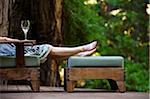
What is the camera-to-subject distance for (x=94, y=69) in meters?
4.77

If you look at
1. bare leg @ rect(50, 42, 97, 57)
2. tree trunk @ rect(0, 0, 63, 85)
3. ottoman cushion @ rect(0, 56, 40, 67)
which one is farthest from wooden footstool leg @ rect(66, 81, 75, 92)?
tree trunk @ rect(0, 0, 63, 85)

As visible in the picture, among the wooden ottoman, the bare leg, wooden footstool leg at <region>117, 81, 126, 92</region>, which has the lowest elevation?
wooden footstool leg at <region>117, 81, 126, 92</region>

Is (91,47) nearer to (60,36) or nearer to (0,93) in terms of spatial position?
(0,93)

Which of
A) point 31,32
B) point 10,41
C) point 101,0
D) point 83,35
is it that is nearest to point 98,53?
point 101,0

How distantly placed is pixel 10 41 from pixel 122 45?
7.67 metres

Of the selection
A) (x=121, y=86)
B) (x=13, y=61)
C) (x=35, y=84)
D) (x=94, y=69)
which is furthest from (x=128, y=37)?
(x=13, y=61)

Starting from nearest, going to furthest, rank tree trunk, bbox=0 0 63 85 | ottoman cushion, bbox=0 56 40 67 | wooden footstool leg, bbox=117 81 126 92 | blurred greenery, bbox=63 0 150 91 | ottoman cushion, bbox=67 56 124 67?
ottoman cushion, bbox=0 56 40 67, ottoman cushion, bbox=67 56 124 67, wooden footstool leg, bbox=117 81 126 92, tree trunk, bbox=0 0 63 85, blurred greenery, bbox=63 0 150 91

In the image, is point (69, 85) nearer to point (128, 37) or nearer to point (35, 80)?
point (35, 80)

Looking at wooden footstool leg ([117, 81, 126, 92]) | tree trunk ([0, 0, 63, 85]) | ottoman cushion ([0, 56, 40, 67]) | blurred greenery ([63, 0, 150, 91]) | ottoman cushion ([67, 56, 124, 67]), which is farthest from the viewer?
blurred greenery ([63, 0, 150, 91])

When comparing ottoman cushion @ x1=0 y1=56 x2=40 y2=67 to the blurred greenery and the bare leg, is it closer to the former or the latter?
the bare leg

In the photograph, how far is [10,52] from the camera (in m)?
4.79

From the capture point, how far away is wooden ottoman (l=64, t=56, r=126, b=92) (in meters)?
4.72

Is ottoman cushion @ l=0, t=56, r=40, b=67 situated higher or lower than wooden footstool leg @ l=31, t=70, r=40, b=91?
higher

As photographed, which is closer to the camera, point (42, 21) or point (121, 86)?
point (121, 86)
